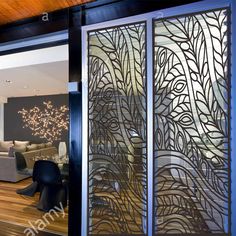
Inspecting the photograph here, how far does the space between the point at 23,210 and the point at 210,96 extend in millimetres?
3290

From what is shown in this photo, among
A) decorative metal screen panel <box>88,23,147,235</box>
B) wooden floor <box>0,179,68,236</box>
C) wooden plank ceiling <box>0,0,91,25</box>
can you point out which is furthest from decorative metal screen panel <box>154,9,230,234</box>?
wooden floor <box>0,179,68,236</box>

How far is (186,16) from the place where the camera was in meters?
1.54

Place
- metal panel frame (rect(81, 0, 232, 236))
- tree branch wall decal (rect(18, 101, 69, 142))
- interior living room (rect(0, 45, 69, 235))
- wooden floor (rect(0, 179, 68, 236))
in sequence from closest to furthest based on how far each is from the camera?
metal panel frame (rect(81, 0, 232, 236)) < wooden floor (rect(0, 179, 68, 236)) < interior living room (rect(0, 45, 69, 235)) < tree branch wall decal (rect(18, 101, 69, 142))

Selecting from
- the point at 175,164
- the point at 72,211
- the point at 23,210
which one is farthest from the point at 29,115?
the point at 175,164

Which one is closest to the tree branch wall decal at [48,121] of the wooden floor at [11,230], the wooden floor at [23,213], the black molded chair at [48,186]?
the wooden floor at [23,213]

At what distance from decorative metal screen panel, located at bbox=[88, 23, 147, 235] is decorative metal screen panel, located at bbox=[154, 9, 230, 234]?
204 mm

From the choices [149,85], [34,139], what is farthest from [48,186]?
[34,139]

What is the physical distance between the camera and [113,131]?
178 centimetres

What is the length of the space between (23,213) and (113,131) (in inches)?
95.9

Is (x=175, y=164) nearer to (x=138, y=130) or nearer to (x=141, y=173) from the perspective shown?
(x=141, y=173)

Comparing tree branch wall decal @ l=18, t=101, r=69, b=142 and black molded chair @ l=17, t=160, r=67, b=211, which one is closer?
black molded chair @ l=17, t=160, r=67, b=211

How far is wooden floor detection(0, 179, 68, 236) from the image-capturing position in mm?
2766

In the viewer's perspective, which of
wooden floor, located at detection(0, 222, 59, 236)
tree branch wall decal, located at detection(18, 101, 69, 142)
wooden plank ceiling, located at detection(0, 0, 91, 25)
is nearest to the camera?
wooden plank ceiling, located at detection(0, 0, 91, 25)

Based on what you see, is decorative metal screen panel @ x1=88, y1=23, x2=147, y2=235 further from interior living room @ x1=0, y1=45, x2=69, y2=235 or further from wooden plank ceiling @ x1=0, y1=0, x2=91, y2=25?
interior living room @ x1=0, y1=45, x2=69, y2=235
